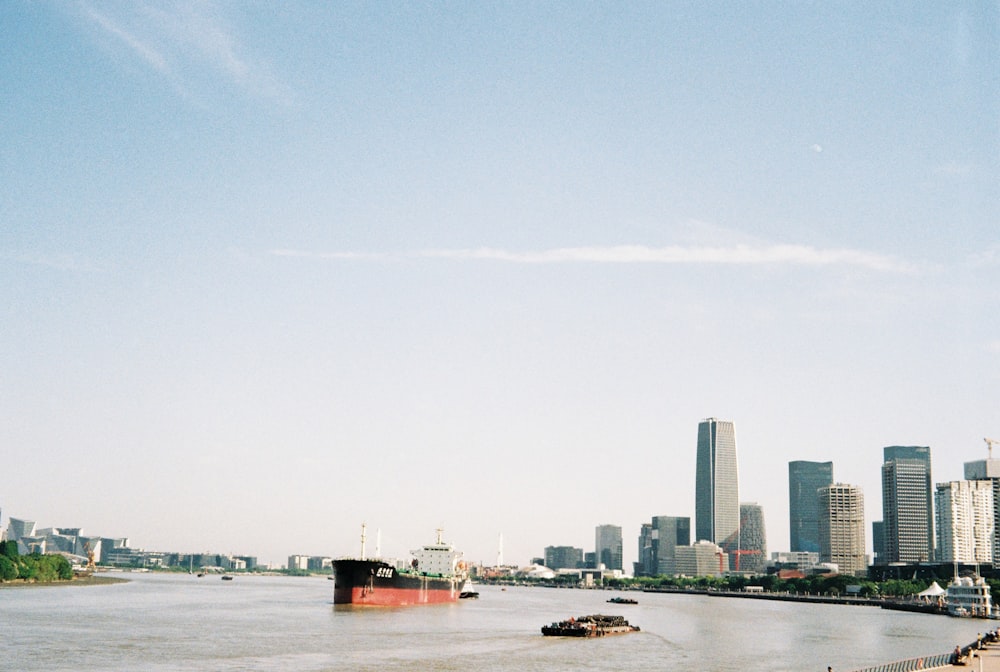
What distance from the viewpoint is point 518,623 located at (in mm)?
132625

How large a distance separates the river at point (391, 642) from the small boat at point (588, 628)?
2.58m

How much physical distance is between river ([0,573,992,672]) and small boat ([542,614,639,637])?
258cm

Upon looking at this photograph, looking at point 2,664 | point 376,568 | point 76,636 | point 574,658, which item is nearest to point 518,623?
point 376,568

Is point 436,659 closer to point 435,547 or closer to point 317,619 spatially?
point 317,619

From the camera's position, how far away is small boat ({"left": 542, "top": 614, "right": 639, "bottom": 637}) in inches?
4277

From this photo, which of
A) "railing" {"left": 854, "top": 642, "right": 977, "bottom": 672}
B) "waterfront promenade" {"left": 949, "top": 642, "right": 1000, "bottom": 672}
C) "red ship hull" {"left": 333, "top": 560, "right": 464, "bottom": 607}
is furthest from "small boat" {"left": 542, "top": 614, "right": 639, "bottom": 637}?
"railing" {"left": 854, "top": 642, "right": 977, "bottom": 672}

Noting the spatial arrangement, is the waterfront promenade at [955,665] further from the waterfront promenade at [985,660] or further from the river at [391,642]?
the river at [391,642]

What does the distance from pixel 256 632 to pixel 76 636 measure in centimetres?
1791

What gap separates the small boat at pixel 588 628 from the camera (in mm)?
108625

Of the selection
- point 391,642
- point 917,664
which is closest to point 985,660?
point 917,664

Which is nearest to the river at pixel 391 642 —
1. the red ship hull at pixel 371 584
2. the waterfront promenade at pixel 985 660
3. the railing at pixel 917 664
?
the red ship hull at pixel 371 584

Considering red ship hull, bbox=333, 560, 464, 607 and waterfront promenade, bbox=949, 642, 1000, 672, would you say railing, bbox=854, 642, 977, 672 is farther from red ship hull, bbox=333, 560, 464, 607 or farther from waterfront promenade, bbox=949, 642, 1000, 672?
red ship hull, bbox=333, 560, 464, 607

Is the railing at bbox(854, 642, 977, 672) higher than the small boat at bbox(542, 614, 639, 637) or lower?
higher

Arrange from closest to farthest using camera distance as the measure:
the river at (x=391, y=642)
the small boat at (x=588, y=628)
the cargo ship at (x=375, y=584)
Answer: the river at (x=391, y=642)
the small boat at (x=588, y=628)
the cargo ship at (x=375, y=584)
